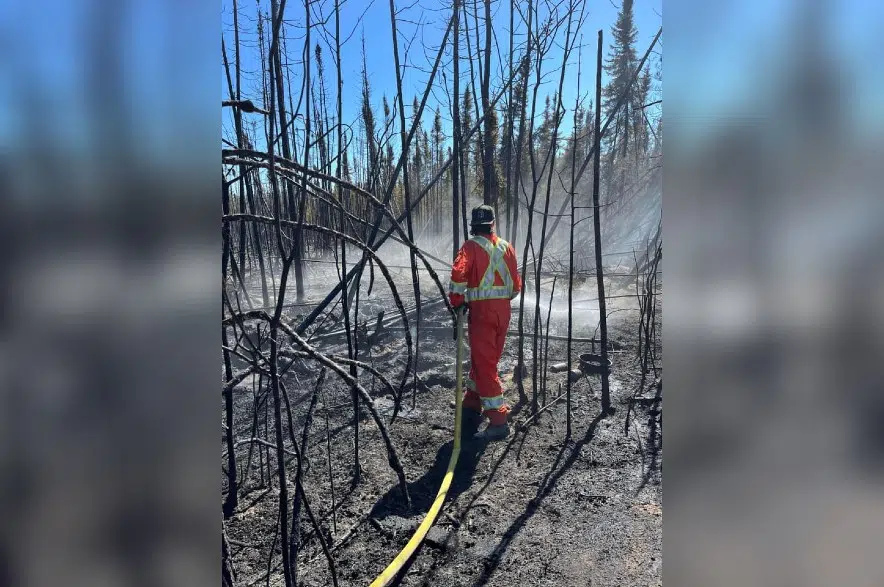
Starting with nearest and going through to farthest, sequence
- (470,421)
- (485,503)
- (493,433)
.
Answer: (485,503)
(493,433)
(470,421)

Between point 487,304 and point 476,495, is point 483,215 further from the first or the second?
point 476,495

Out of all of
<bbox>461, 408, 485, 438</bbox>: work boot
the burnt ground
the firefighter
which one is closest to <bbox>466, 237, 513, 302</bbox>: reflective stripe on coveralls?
the firefighter

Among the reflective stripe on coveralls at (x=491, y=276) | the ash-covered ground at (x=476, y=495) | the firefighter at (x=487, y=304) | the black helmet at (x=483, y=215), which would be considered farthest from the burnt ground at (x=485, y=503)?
the black helmet at (x=483, y=215)

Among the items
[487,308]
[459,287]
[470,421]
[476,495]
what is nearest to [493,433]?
[470,421]

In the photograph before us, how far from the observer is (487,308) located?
13.7 feet

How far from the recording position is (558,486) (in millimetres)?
3379

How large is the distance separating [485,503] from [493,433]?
→ 958 millimetres

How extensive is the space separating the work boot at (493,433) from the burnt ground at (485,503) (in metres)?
0.09

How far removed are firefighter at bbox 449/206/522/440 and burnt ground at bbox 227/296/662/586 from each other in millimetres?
323

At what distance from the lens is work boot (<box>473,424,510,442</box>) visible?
410 cm

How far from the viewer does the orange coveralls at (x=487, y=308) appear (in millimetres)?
4141
